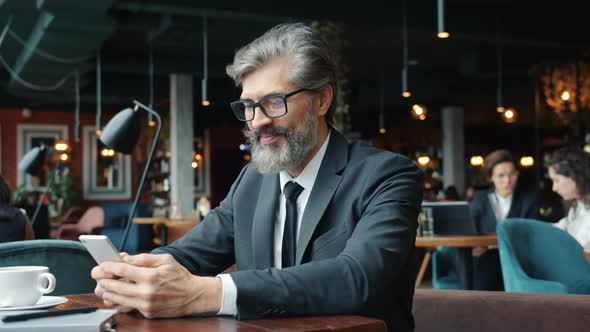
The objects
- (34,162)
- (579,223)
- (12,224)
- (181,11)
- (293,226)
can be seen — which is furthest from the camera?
(181,11)

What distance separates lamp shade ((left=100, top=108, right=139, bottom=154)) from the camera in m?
3.12

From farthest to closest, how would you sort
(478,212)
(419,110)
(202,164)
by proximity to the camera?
1. (202,164)
2. (419,110)
3. (478,212)

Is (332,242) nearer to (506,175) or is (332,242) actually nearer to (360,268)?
(360,268)

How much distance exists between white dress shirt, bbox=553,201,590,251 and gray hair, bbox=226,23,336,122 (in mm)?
2976

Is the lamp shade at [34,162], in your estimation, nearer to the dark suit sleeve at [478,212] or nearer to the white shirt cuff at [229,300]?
the dark suit sleeve at [478,212]

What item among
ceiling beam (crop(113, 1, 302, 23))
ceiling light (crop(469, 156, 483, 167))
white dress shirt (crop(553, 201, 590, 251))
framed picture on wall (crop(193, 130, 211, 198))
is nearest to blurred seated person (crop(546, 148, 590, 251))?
white dress shirt (crop(553, 201, 590, 251))

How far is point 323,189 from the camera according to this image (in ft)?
5.66

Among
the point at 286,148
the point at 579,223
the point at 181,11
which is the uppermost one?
the point at 181,11

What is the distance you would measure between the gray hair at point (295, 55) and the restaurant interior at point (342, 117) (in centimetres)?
42

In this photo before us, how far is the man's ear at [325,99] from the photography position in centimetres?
190

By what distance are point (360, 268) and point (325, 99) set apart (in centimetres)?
62

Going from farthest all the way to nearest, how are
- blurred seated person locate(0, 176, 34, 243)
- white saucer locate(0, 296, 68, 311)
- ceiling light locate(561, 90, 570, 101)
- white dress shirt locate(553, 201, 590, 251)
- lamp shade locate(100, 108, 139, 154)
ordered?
ceiling light locate(561, 90, 570, 101), white dress shirt locate(553, 201, 590, 251), blurred seated person locate(0, 176, 34, 243), lamp shade locate(100, 108, 139, 154), white saucer locate(0, 296, 68, 311)

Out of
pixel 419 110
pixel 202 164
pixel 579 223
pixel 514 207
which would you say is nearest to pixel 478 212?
Result: pixel 514 207

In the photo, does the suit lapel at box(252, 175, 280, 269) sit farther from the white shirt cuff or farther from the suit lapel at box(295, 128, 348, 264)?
the white shirt cuff
